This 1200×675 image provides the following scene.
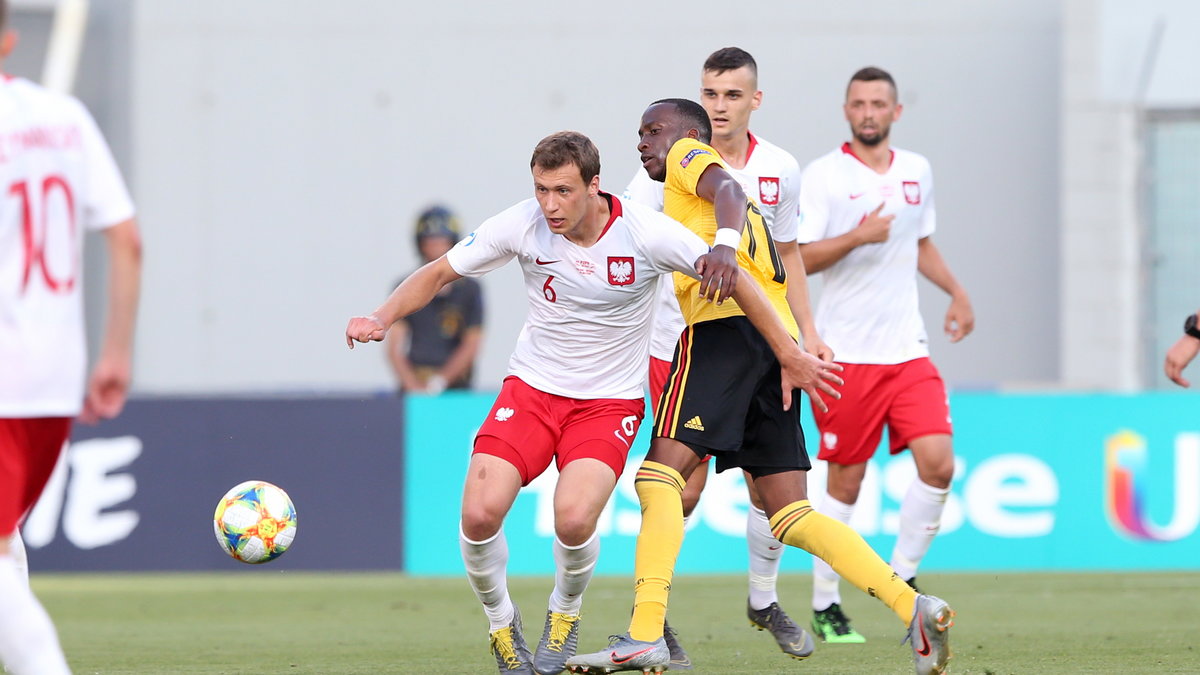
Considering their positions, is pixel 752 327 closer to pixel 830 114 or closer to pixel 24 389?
pixel 24 389

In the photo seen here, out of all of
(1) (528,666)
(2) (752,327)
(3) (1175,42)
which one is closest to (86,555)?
(1) (528,666)

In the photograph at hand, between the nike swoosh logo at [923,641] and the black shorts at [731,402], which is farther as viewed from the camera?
the black shorts at [731,402]

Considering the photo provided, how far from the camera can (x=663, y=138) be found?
632 cm

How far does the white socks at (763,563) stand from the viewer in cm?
710

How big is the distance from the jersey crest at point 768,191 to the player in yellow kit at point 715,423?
2.13 ft

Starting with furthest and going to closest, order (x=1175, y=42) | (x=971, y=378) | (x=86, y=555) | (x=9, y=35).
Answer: (x=971, y=378) → (x=1175, y=42) → (x=86, y=555) → (x=9, y=35)

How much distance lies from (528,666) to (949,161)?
11.7 meters

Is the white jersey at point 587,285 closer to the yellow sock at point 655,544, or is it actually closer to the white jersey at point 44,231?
the yellow sock at point 655,544

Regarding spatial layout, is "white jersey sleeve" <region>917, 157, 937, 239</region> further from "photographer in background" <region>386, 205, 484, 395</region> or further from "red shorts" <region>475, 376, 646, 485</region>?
"photographer in background" <region>386, 205, 484, 395</region>

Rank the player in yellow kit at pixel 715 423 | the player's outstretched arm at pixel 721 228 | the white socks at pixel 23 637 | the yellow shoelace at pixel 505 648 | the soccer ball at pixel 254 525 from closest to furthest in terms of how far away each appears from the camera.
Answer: the white socks at pixel 23 637 → the player's outstretched arm at pixel 721 228 → the player in yellow kit at pixel 715 423 → the yellow shoelace at pixel 505 648 → the soccer ball at pixel 254 525

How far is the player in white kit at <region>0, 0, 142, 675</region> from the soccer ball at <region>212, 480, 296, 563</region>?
246cm

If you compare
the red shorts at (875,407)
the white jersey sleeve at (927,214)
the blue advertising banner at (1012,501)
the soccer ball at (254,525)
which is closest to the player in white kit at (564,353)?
the soccer ball at (254,525)

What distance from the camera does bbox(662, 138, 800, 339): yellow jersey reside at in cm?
608

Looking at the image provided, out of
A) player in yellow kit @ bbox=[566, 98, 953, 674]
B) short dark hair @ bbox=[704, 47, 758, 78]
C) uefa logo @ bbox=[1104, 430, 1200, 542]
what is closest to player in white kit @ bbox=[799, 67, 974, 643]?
short dark hair @ bbox=[704, 47, 758, 78]
